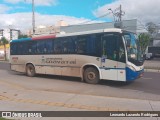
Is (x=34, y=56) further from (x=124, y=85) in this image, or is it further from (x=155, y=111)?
(x=155, y=111)

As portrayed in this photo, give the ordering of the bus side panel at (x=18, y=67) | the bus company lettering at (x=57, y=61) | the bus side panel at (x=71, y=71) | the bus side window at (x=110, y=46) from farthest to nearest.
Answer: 1. the bus side panel at (x=18, y=67)
2. the bus company lettering at (x=57, y=61)
3. the bus side panel at (x=71, y=71)
4. the bus side window at (x=110, y=46)

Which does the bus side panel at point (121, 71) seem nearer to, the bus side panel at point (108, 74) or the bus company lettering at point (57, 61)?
the bus side panel at point (108, 74)

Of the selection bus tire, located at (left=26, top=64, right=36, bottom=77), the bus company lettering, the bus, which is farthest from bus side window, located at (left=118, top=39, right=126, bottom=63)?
bus tire, located at (left=26, top=64, right=36, bottom=77)

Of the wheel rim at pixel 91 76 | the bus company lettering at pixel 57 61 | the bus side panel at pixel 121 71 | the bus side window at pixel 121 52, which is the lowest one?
the wheel rim at pixel 91 76

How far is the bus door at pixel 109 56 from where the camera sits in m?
11.7

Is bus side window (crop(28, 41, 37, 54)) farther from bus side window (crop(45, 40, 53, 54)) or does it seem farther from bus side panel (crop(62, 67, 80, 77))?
bus side panel (crop(62, 67, 80, 77))

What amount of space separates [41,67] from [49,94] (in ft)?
21.1

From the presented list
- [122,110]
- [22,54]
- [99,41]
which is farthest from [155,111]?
[22,54]

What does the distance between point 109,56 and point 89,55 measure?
1.23 metres

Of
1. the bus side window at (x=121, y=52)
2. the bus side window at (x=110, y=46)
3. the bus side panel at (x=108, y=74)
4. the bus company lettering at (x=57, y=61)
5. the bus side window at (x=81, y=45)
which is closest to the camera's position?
the bus side window at (x=121, y=52)

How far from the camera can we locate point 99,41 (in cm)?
1234

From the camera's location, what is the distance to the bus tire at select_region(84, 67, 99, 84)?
12.7 metres

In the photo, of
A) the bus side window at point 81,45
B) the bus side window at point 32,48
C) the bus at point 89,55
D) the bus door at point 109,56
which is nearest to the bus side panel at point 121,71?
the bus at point 89,55

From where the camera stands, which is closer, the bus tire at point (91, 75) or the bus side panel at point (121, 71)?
the bus side panel at point (121, 71)
